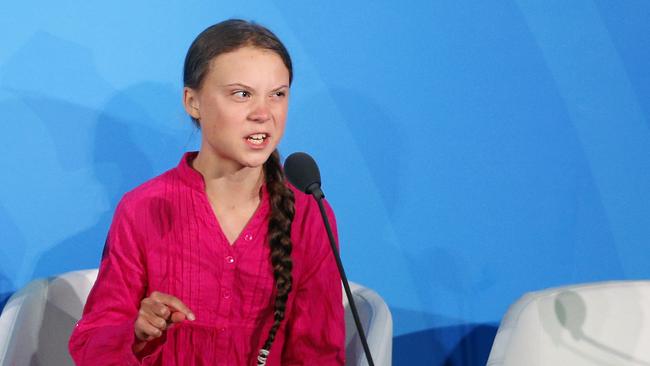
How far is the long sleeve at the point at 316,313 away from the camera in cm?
160

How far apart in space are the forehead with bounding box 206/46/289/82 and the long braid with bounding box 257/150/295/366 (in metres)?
0.19

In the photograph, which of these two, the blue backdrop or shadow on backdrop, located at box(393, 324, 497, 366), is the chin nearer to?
the blue backdrop

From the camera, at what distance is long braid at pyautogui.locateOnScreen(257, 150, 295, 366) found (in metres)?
1.58

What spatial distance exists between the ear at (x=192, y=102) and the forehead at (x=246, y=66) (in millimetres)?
49

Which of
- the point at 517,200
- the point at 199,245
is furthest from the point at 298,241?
the point at 517,200

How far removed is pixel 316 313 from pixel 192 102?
0.38 meters

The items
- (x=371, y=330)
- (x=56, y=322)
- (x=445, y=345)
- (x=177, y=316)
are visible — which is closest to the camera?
(x=177, y=316)

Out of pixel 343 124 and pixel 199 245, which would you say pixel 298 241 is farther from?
pixel 343 124

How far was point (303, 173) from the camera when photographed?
4.16ft

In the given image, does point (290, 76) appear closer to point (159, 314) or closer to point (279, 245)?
point (279, 245)

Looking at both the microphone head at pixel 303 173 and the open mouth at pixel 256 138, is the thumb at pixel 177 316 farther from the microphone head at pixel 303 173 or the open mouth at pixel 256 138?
the open mouth at pixel 256 138

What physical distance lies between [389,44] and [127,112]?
1.79 feet

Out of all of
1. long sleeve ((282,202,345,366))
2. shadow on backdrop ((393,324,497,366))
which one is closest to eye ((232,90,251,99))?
long sleeve ((282,202,345,366))

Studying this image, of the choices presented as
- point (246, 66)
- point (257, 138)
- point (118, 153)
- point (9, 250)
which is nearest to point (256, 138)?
point (257, 138)
